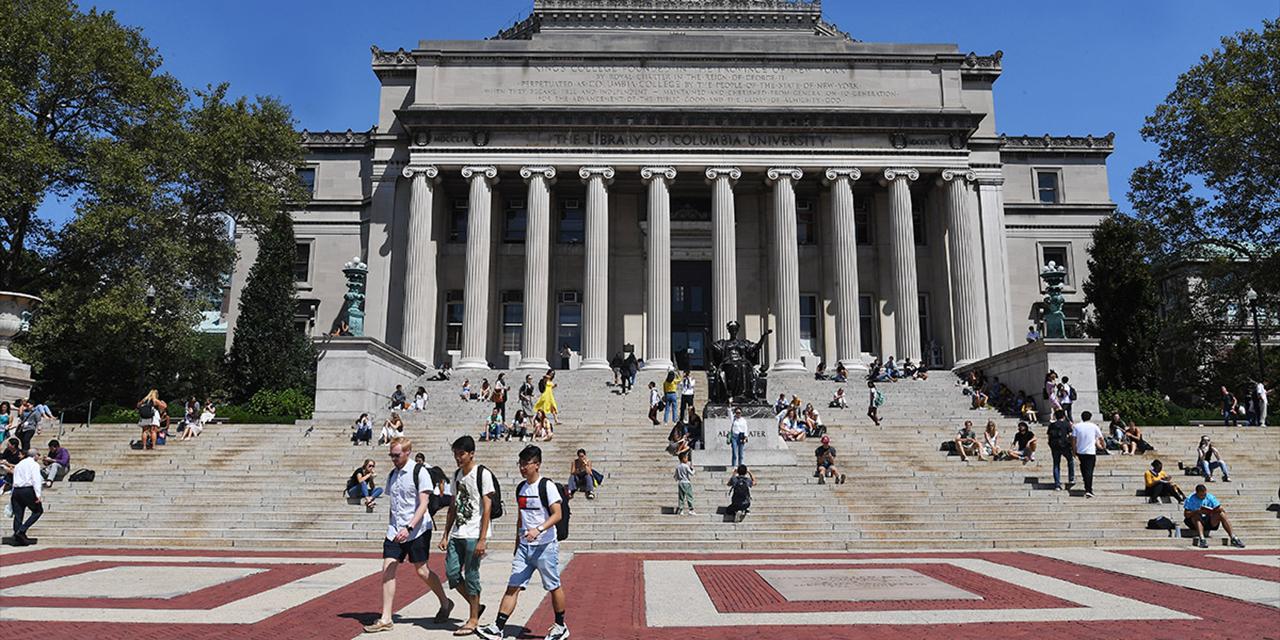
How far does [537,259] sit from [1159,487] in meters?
28.6

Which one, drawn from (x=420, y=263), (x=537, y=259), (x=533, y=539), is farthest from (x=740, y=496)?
(x=420, y=263)

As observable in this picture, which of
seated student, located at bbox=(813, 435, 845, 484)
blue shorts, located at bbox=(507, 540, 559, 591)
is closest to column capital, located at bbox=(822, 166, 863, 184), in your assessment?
seated student, located at bbox=(813, 435, 845, 484)

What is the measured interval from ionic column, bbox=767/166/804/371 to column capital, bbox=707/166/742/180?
169 centimetres

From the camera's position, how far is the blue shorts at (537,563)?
24.5 ft

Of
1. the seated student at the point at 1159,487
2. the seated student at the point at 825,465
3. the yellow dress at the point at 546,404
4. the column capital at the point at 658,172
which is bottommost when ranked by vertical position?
the seated student at the point at 1159,487

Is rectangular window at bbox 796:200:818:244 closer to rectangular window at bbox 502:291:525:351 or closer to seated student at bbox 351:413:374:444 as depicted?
rectangular window at bbox 502:291:525:351

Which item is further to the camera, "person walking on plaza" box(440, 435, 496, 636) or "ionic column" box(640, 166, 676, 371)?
"ionic column" box(640, 166, 676, 371)

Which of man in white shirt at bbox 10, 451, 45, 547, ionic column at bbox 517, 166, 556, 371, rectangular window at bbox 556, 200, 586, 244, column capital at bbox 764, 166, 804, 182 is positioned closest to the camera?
man in white shirt at bbox 10, 451, 45, 547

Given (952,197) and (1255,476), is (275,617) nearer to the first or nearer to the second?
(1255,476)

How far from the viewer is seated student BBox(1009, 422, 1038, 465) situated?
21.9 metres

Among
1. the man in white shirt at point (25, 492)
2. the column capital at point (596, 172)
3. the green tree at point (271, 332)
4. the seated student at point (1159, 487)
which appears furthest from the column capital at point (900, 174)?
the man in white shirt at point (25, 492)

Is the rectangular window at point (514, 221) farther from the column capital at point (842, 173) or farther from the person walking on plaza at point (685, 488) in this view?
the person walking on plaza at point (685, 488)

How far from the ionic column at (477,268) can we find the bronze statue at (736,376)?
1855 centimetres

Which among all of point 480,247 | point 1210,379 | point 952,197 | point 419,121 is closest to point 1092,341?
point 952,197
